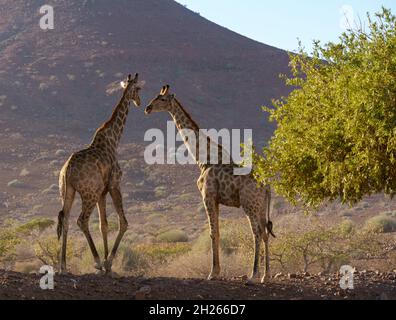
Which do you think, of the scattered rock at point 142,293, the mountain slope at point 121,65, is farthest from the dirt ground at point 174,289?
the mountain slope at point 121,65

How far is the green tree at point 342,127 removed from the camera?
13.4 m

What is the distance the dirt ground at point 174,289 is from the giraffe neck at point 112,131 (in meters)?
2.85

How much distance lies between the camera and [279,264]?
80.5 feet

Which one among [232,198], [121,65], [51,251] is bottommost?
[51,251]

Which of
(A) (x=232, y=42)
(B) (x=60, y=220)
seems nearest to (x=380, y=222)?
(B) (x=60, y=220)

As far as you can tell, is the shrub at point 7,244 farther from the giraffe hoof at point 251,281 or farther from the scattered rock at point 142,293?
the scattered rock at point 142,293

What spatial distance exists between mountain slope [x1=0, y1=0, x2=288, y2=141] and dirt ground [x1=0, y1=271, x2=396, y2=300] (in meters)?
52.3

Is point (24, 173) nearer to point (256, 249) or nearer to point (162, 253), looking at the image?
point (162, 253)

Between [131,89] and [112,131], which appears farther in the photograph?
[131,89]

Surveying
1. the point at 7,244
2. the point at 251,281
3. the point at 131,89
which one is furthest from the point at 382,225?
the point at 251,281

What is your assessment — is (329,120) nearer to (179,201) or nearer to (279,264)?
(279,264)

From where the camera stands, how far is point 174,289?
43.5 feet

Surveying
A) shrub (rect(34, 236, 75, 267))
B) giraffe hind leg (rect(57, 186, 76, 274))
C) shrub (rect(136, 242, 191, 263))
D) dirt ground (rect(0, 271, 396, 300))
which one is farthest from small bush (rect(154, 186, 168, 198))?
giraffe hind leg (rect(57, 186, 76, 274))

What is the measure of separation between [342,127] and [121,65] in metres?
71.2
